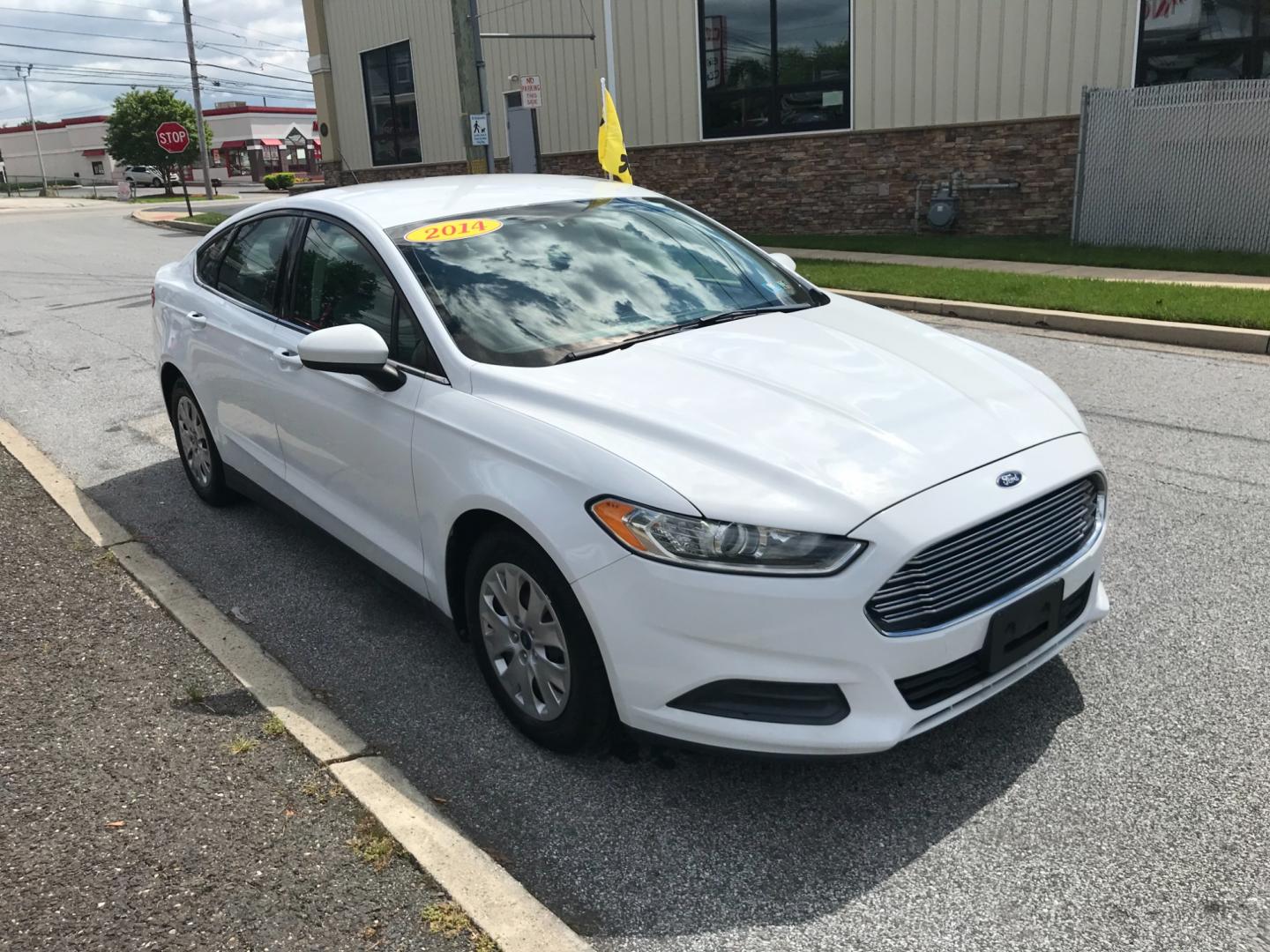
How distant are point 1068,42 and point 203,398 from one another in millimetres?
13295

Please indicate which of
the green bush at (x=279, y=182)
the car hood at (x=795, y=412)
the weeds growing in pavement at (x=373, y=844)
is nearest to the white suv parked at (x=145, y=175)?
the green bush at (x=279, y=182)

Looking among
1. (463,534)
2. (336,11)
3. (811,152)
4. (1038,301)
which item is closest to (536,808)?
(463,534)

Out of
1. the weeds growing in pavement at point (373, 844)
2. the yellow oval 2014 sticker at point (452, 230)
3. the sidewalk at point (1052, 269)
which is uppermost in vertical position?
the yellow oval 2014 sticker at point (452, 230)

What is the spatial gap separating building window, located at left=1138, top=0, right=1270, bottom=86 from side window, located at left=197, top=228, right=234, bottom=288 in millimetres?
13062

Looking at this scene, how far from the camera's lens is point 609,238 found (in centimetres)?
415

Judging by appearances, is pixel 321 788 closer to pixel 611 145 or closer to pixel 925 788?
pixel 925 788

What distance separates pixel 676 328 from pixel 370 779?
178 centimetres

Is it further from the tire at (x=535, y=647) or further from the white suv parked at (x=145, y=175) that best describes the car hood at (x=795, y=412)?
the white suv parked at (x=145, y=175)

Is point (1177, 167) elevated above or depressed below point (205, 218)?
above

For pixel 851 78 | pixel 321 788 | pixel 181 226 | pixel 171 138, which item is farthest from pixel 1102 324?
pixel 171 138

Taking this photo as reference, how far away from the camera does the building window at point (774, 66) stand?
1709 cm

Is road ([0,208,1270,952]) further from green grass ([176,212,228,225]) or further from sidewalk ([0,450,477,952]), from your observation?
green grass ([176,212,228,225])

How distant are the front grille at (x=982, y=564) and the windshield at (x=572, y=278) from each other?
53.9 inches

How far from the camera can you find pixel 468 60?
572 inches
